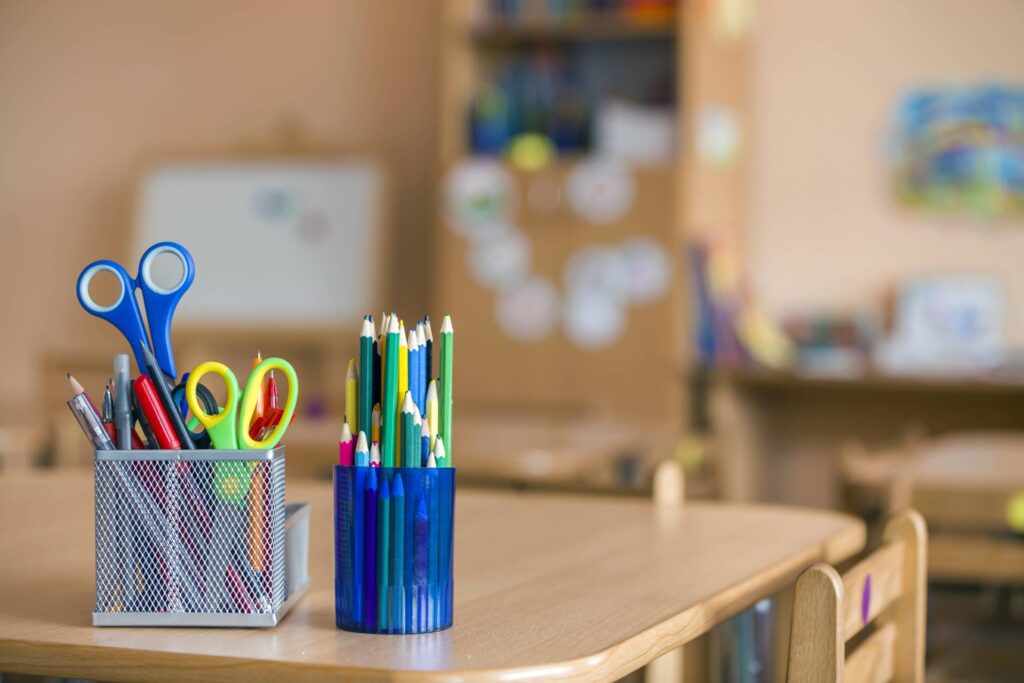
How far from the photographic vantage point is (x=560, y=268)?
443 centimetres

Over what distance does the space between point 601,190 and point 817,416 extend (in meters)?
1.18

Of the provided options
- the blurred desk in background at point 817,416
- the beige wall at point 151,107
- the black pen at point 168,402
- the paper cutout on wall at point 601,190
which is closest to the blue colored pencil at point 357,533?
the black pen at point 168,402

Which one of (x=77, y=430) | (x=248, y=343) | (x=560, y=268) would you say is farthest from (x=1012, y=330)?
(x=77, y=430)

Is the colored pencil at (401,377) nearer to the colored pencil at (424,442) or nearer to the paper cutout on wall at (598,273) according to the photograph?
the colored pencil at (424,442)

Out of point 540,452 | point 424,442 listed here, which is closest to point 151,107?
point 540,452

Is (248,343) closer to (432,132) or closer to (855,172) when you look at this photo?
(432,132)

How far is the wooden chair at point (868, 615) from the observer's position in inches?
34.9

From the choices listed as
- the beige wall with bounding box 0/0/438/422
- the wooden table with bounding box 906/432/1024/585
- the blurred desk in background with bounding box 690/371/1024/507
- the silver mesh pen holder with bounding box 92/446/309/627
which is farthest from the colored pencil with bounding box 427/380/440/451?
the beige wall with bounding box 0/0/438/422

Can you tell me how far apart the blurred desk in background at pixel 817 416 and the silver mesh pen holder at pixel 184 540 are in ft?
11.2

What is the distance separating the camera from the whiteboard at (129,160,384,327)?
4949 millimetres

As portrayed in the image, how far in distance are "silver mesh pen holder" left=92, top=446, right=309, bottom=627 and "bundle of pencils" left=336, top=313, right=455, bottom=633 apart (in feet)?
0.20

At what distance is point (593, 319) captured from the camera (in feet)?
14.5

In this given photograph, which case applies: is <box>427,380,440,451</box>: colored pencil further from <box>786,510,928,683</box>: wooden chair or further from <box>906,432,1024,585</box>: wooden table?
<box>906,432,1024,585</box>: wooden table

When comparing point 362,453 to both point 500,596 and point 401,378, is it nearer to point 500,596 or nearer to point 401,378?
point 401,378
